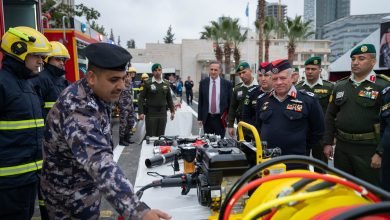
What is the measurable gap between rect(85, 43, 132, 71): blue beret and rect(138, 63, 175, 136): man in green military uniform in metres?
5.54

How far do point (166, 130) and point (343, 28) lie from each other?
68240 millimetres

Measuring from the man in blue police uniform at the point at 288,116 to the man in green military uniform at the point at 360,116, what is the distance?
0.61 metres

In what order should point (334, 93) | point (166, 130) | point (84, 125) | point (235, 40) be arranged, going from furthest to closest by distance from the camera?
point (235, 40) → point (166, 130) → point (334, 93) → point (84, 125)

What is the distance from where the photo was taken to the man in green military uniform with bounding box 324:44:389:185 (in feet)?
12.1

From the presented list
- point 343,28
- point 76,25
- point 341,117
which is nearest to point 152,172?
point 341,117

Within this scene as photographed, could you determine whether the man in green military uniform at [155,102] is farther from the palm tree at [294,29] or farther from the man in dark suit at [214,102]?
the palm tree at [294,29]

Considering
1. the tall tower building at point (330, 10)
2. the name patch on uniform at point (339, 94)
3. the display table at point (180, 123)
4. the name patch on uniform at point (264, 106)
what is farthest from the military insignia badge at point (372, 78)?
the tall tower building at point (330, 10)

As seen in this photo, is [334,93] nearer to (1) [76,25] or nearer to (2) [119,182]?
(2) [119,182]

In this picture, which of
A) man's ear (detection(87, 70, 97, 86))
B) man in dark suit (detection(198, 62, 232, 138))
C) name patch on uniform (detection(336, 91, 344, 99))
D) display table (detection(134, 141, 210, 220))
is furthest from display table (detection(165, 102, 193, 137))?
man's ear (detection(87, 70, 97, 86))

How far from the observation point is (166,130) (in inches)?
308

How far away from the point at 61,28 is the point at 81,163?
21.6 ft

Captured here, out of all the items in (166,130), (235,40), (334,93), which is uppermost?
(235,40)

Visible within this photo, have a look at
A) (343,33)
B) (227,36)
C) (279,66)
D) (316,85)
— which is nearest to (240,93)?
(316,85)

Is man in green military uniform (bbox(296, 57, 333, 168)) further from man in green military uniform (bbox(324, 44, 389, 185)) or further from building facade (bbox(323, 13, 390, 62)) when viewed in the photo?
building facade (bbox(323, 13, 390, 62))
